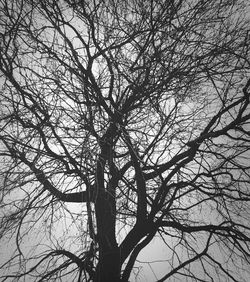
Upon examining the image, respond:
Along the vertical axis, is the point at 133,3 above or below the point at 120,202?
above

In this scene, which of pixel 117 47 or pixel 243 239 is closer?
pixel 117 47

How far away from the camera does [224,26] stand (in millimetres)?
2912

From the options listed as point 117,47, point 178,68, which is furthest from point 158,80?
point 117,47

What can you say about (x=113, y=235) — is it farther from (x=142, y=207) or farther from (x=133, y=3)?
(x=133, y=3)

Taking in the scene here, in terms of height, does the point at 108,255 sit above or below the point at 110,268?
above

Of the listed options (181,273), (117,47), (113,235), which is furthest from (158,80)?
(181,273)

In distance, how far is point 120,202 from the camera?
3.61 m

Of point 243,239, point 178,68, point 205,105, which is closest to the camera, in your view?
point 178,68

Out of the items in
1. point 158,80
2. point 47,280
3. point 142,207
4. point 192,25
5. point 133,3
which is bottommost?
point 47,280

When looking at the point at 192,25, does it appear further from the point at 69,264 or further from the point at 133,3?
the point at 69,264

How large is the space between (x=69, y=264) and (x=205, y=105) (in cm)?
282

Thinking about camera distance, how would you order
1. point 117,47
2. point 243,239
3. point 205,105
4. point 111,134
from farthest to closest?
1. point 205,105
2. point 243,239
3. point 117,47
4. point 111,134

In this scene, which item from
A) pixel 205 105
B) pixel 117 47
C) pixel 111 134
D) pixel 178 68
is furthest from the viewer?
pixel 205 105

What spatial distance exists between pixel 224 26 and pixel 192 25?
529mm
